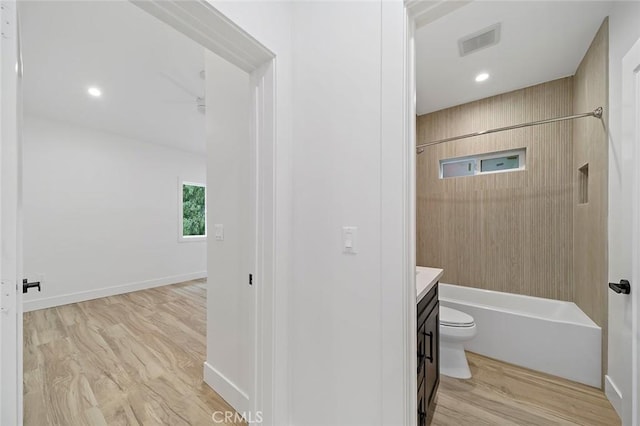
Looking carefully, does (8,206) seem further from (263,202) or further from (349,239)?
(349,239)

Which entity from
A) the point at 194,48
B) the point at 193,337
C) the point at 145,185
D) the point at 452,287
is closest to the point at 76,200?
the point at 145,185

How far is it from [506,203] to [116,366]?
4.06 metres

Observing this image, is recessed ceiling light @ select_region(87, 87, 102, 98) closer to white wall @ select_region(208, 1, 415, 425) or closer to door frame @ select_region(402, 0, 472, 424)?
white wall @ select_region(208, 1, 415, 425)

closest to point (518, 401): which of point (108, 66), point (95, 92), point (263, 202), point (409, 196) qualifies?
point (409, 196)

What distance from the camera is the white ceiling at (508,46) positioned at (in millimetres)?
1692

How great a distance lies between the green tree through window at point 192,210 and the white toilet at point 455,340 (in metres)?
4.83

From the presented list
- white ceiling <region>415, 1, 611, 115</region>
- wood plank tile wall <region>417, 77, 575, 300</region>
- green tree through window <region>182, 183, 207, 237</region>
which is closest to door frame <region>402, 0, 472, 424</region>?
white ceiling <region>415, 1, 611, 115</region>

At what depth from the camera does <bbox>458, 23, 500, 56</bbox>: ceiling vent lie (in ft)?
6.16

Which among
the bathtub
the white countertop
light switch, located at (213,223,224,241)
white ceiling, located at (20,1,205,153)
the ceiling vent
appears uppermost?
the ceiling vent

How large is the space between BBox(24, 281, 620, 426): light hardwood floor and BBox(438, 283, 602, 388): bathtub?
89mm

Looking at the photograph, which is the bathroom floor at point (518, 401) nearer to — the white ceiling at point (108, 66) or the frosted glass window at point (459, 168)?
the frosted glass window at point (459, 168)

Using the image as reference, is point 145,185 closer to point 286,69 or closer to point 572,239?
point 286,69

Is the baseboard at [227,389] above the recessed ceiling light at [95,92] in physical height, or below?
below

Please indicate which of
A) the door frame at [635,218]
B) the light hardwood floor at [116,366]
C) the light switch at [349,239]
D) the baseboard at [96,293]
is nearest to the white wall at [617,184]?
the door frame at [635,218]
